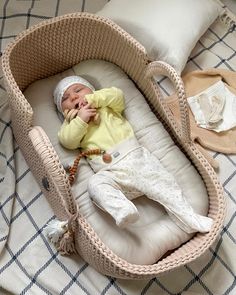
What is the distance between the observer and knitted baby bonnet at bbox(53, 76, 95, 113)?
138cm

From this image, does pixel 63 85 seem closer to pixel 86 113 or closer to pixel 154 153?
pixel 86 113

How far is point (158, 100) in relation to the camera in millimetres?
1387

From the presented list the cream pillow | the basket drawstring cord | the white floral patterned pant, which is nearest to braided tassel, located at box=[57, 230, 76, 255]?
the basket drawstring cord

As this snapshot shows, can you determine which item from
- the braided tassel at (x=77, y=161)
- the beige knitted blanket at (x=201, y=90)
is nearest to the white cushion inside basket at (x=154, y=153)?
the braided tassel at (x=77, y=161)

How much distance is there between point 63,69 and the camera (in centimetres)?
153

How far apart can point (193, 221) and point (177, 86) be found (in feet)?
1.11

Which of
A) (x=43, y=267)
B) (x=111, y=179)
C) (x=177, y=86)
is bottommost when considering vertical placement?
(x=43, y=267)

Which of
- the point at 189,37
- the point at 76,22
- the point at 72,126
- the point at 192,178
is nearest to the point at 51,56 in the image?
the point at 76,22

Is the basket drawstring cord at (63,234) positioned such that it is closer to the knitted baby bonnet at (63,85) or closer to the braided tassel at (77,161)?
the braided tassel at (77,161)

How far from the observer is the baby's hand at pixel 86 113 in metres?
1.32

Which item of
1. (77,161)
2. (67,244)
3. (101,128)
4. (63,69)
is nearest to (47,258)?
(67,244)

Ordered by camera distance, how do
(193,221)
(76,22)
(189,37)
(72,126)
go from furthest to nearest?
1. (189,37)
2. (76,22)
3. (72,126)
4. (193,221)

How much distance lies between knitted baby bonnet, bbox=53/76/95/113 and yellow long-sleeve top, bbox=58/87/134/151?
0.06 metres

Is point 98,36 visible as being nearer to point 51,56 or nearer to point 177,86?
point 51,56
